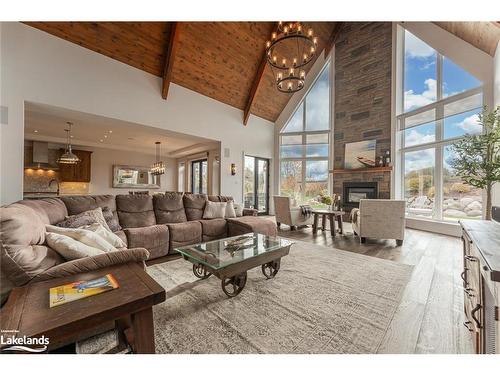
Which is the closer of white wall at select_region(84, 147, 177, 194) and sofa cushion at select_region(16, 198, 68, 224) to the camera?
sofa cushion at select_region(16, 198, 68, 224)

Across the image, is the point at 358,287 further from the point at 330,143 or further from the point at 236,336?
the point at 330,143

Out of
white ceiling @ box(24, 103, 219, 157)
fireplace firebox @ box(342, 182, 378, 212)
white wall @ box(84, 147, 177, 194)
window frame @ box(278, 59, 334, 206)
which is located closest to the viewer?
white ceiling @ box(24, 103, 219, 157)

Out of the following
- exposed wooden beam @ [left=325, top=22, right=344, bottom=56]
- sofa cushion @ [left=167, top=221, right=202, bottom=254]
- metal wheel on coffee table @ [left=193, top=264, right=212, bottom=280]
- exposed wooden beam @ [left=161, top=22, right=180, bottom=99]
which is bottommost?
metal wheel on coffee table @ [left=193, top=264, right=212, bottom=280]

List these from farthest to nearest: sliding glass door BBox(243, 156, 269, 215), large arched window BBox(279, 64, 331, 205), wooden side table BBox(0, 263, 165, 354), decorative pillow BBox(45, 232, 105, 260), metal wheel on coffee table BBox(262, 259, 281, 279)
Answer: sliding glass door BBox(243, 156, 269, 215) → large arched window BBox(279, 64, 331, 205) → metal wheel on coffee table BBox(262, 259, 281, 279) → decorative pillow BBox(45, 232, 105, 260) → wooden side table BBox(0, 263, 165, 354)

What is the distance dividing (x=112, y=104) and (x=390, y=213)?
583cm

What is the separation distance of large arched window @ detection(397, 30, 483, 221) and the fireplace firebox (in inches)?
29.4

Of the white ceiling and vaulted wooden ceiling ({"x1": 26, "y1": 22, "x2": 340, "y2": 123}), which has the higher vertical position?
vaulted wooden ceiling ({"x1": 26, "y1": 22, "x2": 340, "y2": 123})

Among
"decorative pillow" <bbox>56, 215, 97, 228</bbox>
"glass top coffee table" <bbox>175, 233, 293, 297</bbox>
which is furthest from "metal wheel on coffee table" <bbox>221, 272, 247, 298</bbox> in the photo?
"decorative pillow" <bbox>56, 215, 97, 228</bbox>

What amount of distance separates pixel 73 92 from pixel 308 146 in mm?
6587

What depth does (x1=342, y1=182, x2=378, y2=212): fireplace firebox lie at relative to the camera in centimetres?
620

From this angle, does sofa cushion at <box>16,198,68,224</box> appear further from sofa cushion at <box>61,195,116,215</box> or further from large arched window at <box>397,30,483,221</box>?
large arched window at <box>397,30,483,221</box>

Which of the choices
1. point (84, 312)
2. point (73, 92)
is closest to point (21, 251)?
point (84, 312)

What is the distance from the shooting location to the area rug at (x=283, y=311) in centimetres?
140
